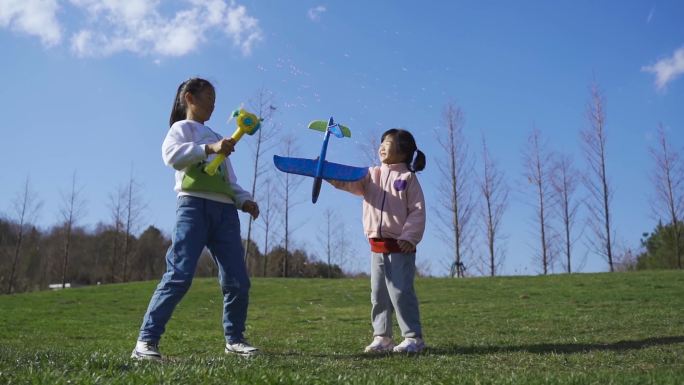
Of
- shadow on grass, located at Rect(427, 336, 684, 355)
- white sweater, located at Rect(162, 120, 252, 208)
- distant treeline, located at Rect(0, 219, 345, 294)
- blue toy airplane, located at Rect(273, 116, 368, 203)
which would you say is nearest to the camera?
white sweater, located at Rect(162, 120, 252, 208)

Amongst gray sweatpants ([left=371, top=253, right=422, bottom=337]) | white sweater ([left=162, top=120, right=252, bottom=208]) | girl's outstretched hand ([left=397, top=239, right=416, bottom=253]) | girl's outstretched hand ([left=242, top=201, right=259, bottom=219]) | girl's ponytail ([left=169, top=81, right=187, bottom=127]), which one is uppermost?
girl's ponytail ([left=169, top=81, right=187, bottom=127])

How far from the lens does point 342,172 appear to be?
19.1ft

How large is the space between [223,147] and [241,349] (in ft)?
5.41

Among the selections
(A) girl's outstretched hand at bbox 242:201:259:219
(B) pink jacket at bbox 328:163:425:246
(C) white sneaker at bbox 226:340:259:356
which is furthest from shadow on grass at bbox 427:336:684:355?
(A) girl's outstretched hand at bbox 242:201:259:219

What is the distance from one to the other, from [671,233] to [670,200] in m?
4.85

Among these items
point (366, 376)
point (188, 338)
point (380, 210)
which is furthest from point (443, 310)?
point (366, 376)

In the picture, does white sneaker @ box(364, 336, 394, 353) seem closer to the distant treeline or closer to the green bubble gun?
the green bubble gun

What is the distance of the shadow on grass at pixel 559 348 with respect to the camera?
17.0 ft

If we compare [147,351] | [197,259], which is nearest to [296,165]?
[197,259]

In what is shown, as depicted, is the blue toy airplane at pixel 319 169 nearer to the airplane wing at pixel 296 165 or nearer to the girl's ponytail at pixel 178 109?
the airplane wing at pixel 296 165

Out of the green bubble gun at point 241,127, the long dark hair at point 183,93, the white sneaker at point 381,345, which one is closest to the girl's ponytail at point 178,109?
the long dark hair at point 183,93

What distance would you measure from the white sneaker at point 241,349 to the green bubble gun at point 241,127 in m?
1.43

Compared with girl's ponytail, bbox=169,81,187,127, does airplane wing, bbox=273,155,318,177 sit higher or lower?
lower

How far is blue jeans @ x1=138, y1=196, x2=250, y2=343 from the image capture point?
4.55 m
